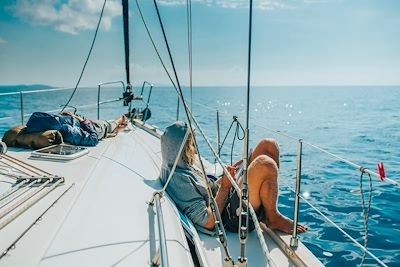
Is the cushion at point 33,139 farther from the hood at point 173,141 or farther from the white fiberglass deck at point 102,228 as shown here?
the hood at point 173,141

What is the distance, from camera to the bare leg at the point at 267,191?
210cm

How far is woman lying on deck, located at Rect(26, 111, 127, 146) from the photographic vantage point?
131 inches

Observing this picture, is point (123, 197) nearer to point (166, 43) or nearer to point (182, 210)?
point (182, 210)

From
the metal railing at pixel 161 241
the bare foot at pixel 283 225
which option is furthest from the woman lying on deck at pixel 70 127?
the bare foot at pixel 283 225

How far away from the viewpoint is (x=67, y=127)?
3.43 meters

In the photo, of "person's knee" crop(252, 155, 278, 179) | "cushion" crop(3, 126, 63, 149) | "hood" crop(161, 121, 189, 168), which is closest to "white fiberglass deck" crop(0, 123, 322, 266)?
"hood" crop(161, 121, 189, 168)

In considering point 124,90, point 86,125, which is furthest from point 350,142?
point 86,125

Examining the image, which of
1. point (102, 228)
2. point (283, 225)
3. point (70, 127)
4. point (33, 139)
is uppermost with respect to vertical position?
point (70, 127)

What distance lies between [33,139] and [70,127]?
384 millimetres

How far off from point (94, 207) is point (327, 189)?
4.91m

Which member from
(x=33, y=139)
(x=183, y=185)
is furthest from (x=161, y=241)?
(x=33, y=139)

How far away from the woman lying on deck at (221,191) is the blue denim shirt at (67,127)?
160 cm

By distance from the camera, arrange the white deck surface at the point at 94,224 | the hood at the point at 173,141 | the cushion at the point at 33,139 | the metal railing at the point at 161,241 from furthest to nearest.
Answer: the cushion at the point at 33,139
the hood at the point at 173,141
the white deck surface at the point at 94,224
the metal railing at the point at 161,241

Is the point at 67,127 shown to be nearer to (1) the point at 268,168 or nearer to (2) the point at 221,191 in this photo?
(2) the point at 221,191
